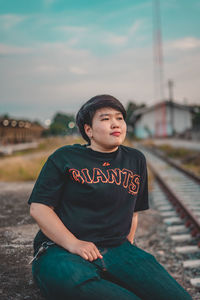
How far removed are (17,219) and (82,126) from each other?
208 cm

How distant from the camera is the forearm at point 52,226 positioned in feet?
5.82

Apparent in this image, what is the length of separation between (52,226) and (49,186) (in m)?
0.23

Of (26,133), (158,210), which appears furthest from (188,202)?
(26,133)

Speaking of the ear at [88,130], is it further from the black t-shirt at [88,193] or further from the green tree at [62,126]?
the green tree at [62,126]

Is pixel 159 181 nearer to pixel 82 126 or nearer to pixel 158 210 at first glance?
pixel 158 210

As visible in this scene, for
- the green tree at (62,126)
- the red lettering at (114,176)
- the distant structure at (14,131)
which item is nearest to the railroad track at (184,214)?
the red lettering at (114,176)

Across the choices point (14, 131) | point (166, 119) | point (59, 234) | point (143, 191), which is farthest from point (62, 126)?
point (59, 234)

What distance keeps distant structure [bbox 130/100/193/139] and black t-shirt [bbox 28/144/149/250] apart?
3940 centimetres

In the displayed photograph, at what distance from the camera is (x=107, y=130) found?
198 centimetres

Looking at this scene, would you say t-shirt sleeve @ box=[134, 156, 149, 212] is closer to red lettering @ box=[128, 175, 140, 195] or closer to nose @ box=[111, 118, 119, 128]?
red lettering @ box=[128, 175, 140, 195]

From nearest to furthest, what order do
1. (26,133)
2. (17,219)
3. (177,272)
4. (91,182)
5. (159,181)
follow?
1. (91,182)
2. (177,272)
3. (17,219)
4. (159,181)
5. (26,133)

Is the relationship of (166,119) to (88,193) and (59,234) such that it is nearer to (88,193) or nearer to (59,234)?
(88,193)

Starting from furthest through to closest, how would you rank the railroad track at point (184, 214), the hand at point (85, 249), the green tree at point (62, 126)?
1. the green tree at point (62, 126)
2. the railroad track at point (184, 214)
3. the hand at point (85, 249)

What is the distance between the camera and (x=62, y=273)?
1.58 m
